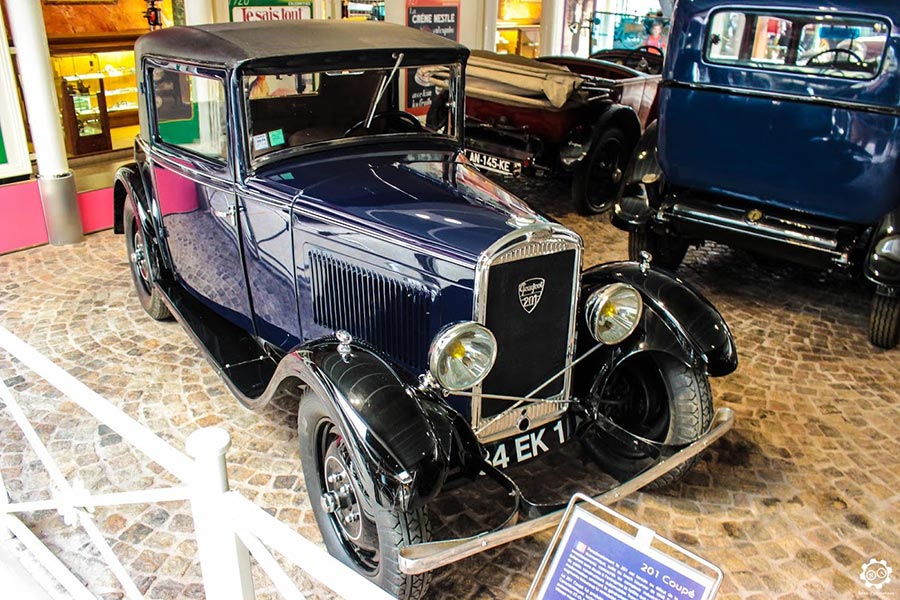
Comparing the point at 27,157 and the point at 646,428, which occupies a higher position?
the point at 27,157

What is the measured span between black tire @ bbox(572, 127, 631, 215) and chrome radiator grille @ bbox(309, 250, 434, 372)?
426cm

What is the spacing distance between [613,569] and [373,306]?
1537mm

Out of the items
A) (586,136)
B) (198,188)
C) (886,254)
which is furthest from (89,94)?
(886,254)

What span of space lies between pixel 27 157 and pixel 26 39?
985mm

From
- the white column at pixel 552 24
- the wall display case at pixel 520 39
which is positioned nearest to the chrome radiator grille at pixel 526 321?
the white column at pixel 552 24

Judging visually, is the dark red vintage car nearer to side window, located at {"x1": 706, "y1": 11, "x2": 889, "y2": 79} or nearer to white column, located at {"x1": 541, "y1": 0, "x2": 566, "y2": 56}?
side window, located at {"x1": 706, "y1": 11, "x2": 889, "y2": 79}

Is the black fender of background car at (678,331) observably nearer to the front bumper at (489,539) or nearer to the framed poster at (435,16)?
the front bumper at (489,539)

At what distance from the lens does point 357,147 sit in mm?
3455

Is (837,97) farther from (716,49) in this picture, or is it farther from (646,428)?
(646,428)

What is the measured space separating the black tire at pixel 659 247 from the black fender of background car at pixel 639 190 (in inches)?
5.8

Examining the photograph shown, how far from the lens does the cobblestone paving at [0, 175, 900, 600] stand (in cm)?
276

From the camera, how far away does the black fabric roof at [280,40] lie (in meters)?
3.18

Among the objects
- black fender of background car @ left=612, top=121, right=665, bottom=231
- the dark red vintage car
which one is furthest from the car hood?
the dark red vintage car

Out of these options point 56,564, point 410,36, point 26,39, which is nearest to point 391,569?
point 56,564
